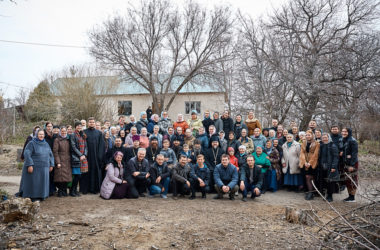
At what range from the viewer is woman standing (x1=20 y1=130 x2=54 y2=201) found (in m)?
5.88

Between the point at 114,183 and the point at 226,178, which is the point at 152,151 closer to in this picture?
the point at 114,183

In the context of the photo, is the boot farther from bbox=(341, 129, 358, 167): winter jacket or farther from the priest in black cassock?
the priest in black cassock

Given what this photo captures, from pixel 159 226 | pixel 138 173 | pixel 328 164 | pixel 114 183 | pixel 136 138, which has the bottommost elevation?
pixel 159 226

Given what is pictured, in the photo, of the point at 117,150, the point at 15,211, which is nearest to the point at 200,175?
the point at 117,150

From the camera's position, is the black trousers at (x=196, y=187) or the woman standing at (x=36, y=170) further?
the black trousers at (x=196, y=187)

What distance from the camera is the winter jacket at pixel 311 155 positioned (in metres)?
6.81

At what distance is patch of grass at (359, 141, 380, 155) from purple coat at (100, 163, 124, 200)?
44.7ft

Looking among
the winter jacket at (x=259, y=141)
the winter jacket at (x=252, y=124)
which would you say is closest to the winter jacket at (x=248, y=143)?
the winter jacket at (x=259, y=141)

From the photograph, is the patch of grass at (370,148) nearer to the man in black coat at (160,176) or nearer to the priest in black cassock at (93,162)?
the man in black coat at (160,176)

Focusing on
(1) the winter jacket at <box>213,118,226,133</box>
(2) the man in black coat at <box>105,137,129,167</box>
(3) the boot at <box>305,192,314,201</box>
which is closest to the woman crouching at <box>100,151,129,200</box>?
(2) the man in black coat at <box>105,137,129,167</box>

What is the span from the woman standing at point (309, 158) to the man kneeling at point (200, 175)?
2.39 meters

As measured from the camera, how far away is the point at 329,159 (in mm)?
6566

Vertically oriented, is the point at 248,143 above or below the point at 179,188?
above

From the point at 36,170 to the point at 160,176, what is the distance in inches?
106
